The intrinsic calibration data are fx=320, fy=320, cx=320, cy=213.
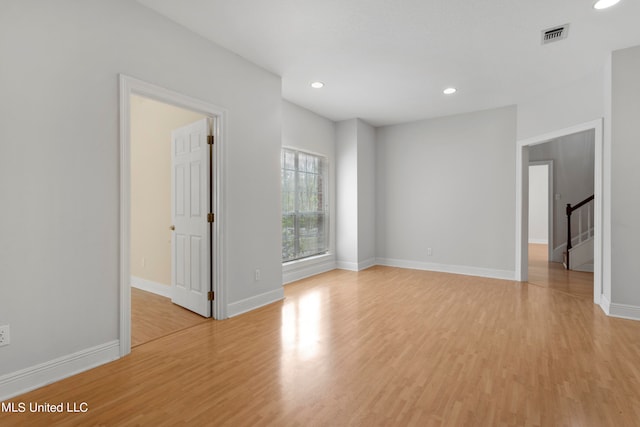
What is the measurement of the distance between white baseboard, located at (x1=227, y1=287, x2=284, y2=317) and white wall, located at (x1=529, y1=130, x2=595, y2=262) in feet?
20.4

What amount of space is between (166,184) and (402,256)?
440cm

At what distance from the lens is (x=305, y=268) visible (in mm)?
5445

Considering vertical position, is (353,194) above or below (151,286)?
above

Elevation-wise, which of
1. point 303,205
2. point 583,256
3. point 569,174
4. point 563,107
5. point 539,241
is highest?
point 563,107

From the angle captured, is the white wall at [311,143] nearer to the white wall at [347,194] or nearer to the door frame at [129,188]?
the white wall at [347,194]

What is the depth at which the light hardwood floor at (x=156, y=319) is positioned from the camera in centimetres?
302

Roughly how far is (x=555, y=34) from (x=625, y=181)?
5.68 ft

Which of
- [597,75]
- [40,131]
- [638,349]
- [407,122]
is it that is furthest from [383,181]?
[40,131]

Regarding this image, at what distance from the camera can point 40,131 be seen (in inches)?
81.9

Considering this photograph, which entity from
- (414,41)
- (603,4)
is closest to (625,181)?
(603,4)

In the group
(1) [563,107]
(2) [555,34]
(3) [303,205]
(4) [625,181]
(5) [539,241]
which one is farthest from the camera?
(5) [539,241]

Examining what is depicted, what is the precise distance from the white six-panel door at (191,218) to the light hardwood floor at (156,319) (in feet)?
0.37

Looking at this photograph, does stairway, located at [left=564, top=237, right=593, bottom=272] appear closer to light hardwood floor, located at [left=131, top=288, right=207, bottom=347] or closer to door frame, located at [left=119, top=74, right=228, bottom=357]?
door frame, located at [left=119, top=74, right=228, bottom=357]

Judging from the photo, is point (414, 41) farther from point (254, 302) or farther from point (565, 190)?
point (565, 190)
